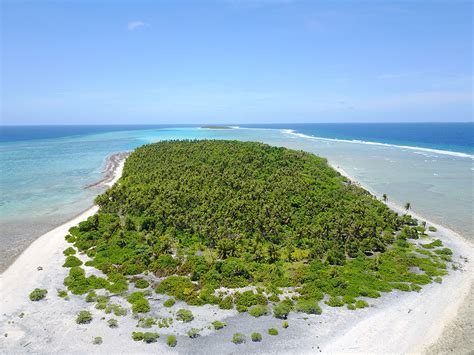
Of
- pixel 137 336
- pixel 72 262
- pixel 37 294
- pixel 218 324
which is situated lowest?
pixel 137 336

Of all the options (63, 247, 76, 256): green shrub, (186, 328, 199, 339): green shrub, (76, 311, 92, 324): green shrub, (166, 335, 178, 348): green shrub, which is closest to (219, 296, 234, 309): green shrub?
(186, 328, 199, 339): green shrub

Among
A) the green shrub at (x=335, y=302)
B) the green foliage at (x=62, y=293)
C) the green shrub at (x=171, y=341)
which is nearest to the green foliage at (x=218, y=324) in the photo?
the green shrub at (x=171, y=341)

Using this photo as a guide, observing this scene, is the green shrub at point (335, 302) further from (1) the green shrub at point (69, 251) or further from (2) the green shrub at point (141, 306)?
(1) the green shrub at point (69, 251)

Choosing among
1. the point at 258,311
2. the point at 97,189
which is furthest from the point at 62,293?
the point at 97,189

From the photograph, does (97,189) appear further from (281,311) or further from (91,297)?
(281,311)

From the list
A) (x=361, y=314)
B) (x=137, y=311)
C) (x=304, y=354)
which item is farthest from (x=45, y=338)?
(x=361, y=314)

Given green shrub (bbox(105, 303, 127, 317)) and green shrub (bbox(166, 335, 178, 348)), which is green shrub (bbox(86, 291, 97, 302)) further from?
green shrub (bbox(166, 335, 178, 348))

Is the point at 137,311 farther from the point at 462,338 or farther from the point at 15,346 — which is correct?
the point at 462,338
